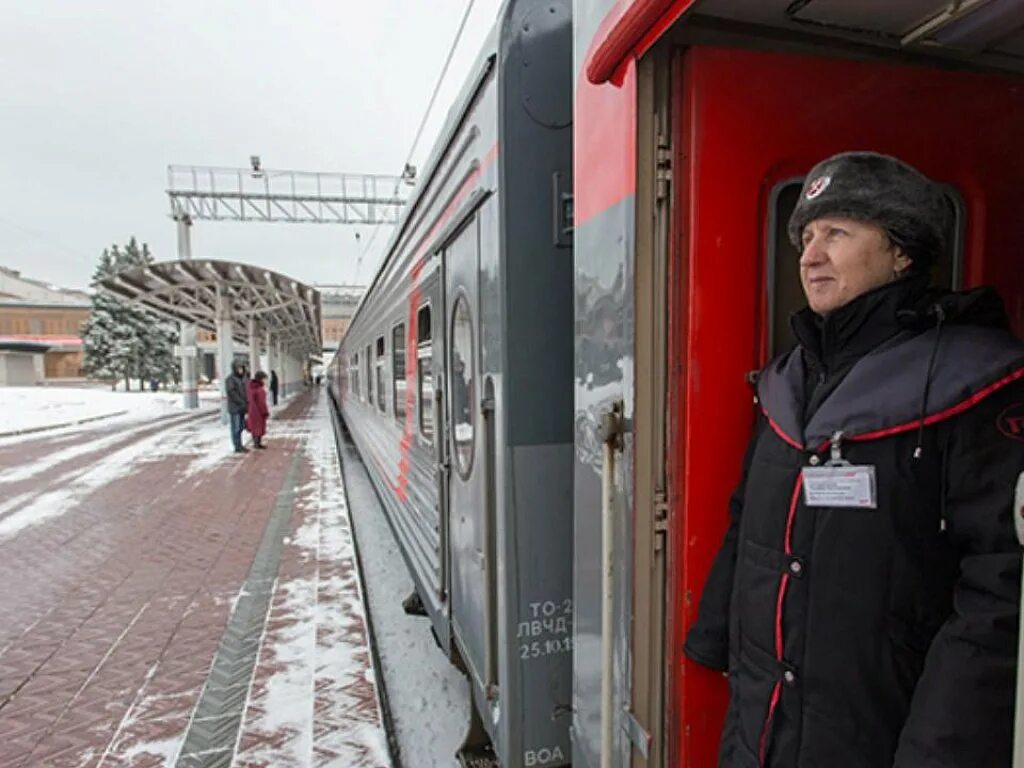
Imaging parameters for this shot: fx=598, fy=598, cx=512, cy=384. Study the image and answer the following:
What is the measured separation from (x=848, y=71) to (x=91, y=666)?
4.86 m

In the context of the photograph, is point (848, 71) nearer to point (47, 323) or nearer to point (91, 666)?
point (91, 666)

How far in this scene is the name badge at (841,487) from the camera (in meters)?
1.05

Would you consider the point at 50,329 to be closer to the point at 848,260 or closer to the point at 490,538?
the point at 490,538

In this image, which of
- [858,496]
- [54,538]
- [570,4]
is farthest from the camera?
[54,538]

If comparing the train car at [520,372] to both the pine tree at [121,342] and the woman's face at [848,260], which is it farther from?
the pine tree at [121,342]

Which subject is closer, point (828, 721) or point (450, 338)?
point (828, 721)

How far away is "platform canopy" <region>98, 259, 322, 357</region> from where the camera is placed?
15562 millimetres

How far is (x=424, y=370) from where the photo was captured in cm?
369

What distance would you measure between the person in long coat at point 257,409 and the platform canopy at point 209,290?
4747 mm

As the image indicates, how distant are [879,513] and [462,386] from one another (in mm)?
1807

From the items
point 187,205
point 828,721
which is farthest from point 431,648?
point 187,205

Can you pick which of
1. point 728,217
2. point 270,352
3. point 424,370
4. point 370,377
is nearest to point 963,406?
point 728,217

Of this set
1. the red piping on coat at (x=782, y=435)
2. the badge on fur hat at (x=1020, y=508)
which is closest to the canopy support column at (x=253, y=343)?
the red piping on coat at (x=782, y=435)

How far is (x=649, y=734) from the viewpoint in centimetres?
145
